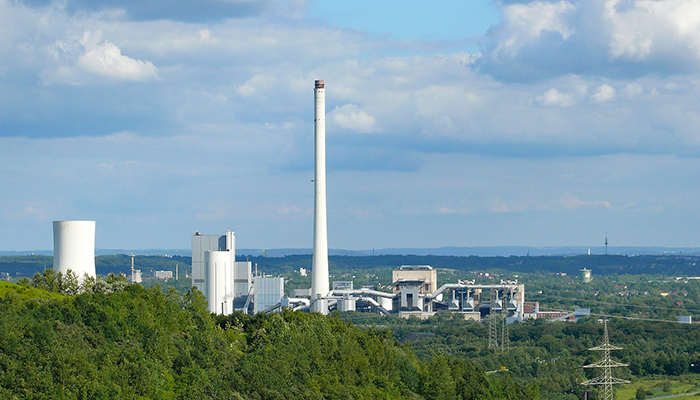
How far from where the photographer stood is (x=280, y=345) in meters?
50.4

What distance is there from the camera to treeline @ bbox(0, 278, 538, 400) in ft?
119

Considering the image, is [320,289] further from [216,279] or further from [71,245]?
[71,245]

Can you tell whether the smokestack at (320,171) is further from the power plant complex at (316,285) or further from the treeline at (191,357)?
the treeline at (191,357)

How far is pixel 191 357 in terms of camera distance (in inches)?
1758

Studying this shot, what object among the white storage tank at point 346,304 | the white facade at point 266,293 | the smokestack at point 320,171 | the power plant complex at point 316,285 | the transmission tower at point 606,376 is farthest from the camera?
the white storage tank at point 346,304

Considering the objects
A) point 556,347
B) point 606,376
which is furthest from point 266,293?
point 606,376

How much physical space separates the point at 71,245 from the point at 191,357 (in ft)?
81.1

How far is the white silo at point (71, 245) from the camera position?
65.6 meters

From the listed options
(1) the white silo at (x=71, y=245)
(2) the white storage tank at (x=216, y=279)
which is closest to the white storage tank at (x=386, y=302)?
(2) the white storage tank at (x=216, y=279)

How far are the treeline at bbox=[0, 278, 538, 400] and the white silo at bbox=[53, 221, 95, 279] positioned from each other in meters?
7.84

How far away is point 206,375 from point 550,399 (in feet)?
155

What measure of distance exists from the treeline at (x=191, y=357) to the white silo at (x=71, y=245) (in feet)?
25.7

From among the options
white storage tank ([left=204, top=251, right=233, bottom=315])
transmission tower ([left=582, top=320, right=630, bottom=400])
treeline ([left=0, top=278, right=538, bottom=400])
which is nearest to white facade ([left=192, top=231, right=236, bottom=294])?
white storage tank ([left=204, top=251, right=233, bottom=315])

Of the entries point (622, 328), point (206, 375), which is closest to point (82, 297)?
point (206, 375)
